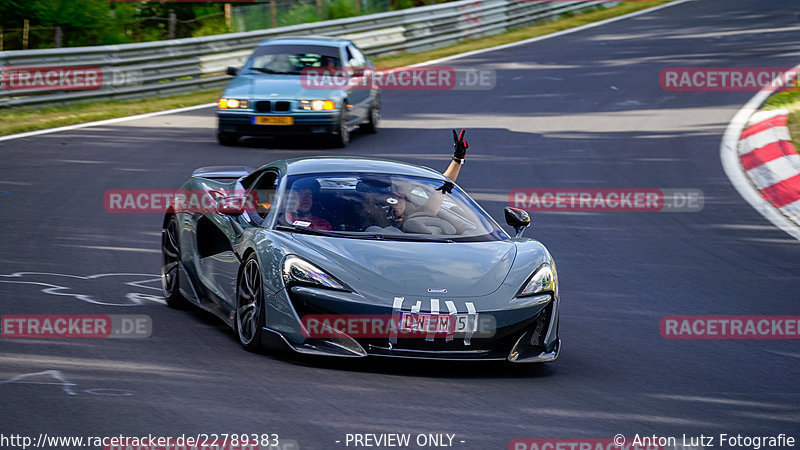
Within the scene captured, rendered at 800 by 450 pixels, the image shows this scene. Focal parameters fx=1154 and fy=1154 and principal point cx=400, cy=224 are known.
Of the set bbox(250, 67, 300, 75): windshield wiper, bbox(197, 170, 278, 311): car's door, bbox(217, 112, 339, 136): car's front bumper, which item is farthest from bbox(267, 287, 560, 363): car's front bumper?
bbox(250, 67, 300, 75): windshield wiper

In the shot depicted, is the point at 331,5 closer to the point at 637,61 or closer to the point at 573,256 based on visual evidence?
the point at 637,61

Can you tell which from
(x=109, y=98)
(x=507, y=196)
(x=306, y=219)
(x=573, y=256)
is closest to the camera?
(x=306, y=219)

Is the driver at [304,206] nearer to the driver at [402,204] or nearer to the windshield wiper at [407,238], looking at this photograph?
the windshield wiper at [407,238]

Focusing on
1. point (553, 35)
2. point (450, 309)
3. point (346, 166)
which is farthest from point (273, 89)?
point (553, 35)

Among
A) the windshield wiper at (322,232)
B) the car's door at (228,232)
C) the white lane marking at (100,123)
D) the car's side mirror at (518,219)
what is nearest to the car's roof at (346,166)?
the car's door at (228,232)

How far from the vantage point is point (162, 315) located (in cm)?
816

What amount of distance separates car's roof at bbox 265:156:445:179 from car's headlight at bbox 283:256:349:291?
133 centimetres

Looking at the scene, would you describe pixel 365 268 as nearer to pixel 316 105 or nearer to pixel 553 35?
pixel 316 105

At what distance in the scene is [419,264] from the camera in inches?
270

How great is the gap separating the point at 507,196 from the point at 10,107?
9778 millimetres

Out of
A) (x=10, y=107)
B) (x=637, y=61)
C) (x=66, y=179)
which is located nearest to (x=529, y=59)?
(x=637, y=61)

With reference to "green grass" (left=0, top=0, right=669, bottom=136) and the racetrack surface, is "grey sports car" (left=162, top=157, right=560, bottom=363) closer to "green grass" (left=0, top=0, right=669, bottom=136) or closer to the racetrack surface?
the racetrack surface

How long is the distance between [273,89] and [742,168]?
673 cm

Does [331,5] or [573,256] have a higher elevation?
[331,5]
